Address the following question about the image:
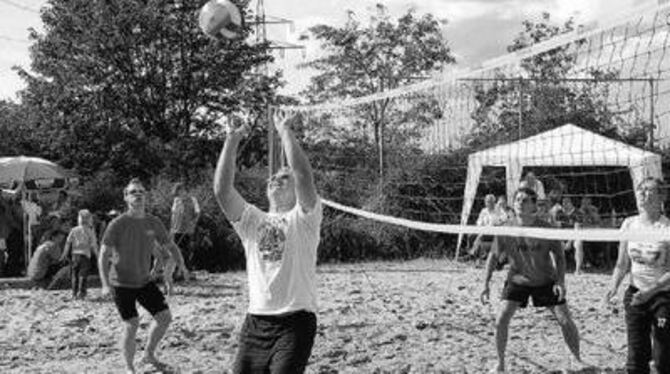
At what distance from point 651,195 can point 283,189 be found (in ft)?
7.85

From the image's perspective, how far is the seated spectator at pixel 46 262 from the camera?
12906 millimetres

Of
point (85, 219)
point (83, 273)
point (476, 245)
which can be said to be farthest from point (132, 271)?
point (476, 245)

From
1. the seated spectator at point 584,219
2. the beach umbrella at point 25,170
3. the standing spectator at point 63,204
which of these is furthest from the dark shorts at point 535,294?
the beach umbrella at point 25,170

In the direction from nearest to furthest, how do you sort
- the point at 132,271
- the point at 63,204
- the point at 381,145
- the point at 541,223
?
1. the point at 541,223
2. the point at 132,271
3. the point at 63,204
4. the point at 381,145

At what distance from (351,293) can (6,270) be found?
234 inches

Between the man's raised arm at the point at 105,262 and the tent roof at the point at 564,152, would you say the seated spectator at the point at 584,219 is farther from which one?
the man's raised arm at the point at 105,262

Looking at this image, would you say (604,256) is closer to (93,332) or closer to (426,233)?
(426,233)

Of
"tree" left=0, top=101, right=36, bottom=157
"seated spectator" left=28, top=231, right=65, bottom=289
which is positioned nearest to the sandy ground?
"seated spectator" left=28, top=231, right=65, bottom=289

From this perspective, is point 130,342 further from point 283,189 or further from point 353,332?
point 283,189

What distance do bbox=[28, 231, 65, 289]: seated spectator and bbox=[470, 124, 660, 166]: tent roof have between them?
721cm

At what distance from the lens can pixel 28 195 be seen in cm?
1555

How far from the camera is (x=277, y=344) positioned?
4289 millimetres

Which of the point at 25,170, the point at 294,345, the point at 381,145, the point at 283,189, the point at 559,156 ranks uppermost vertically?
the point at 381,145

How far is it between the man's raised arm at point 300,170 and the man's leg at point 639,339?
233 centimetres
